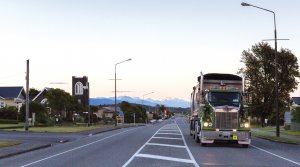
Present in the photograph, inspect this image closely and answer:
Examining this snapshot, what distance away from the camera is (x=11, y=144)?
26.3 metres

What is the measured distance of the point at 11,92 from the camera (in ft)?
330

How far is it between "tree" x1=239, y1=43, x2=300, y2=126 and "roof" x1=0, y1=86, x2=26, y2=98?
166 feet

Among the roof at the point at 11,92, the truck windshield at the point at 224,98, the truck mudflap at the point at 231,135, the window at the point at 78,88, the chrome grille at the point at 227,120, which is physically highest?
the window at the point at 78,88

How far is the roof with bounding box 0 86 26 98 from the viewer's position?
99281mm

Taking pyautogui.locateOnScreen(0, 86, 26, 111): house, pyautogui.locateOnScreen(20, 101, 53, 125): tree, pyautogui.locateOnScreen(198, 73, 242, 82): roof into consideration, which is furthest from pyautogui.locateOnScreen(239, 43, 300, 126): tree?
pyautogui.locateOnScreen(0, 86, 26, 111): house

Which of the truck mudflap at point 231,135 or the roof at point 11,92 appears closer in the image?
the truck mudflap at point 231,135

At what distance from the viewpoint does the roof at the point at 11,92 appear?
99281 millimetres

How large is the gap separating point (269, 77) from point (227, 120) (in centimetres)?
4864

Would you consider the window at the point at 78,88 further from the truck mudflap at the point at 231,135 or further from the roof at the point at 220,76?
the truck mudflap at the point at 231,135

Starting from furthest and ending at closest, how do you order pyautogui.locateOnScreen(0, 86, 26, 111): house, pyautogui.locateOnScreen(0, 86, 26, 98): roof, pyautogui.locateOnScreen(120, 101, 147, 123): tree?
pyautogui.locateOnScreen(120, 101, 147, 123): tree < pyautogui.locateOnScreen(0, 86, 26, 98): roof < pyautogui.locateOnScreen(0, 86, 26, 111): house

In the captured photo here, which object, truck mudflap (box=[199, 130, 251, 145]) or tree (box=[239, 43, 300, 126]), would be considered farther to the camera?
tree (box=[239, 43, 300, 126])

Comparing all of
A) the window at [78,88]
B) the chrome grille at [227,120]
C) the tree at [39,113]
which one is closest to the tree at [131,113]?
the window at [78,88]

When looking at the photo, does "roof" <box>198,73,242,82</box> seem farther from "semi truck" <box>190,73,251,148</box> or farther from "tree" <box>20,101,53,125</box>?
"tree" <box>20,101,53,125</box>

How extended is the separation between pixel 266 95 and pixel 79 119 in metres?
51.5
